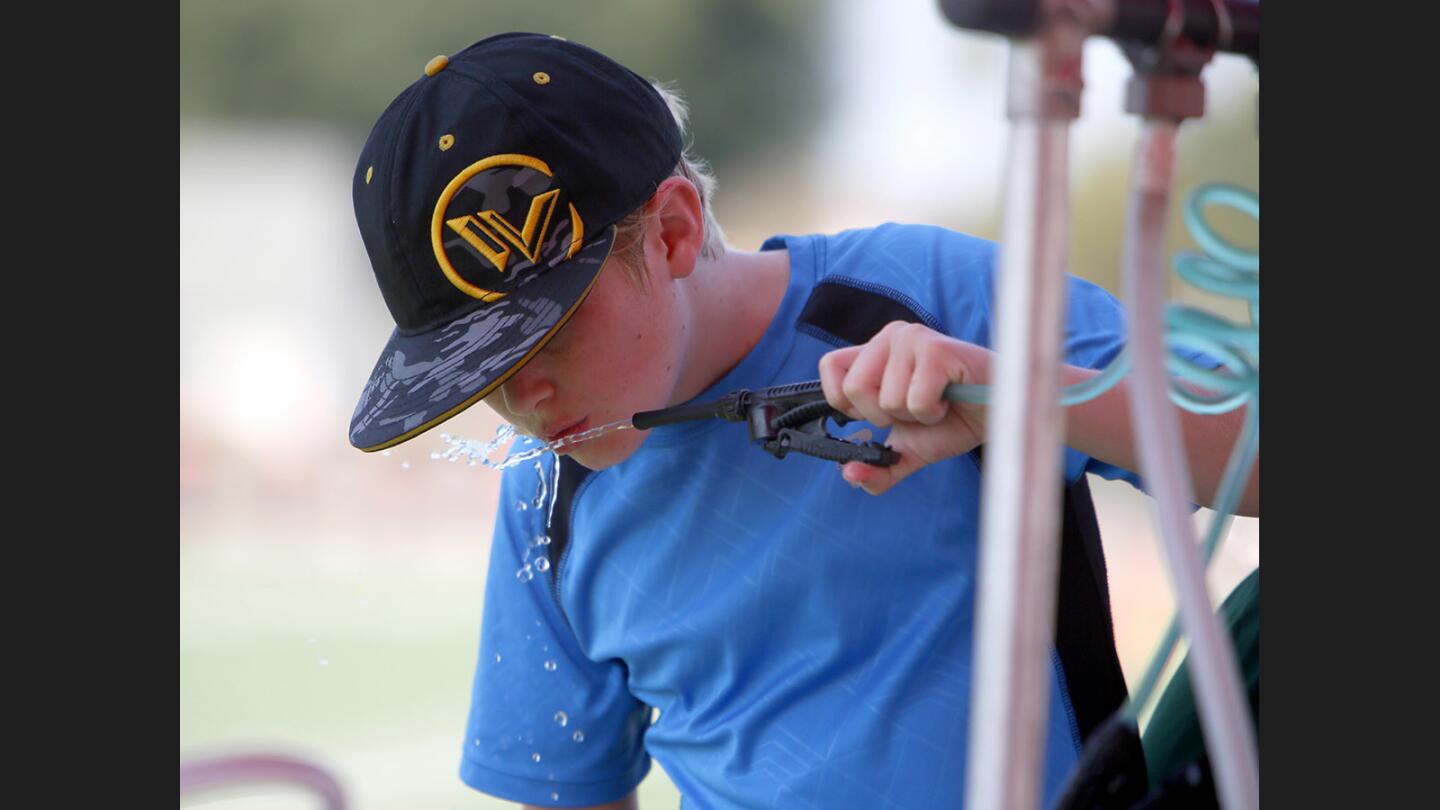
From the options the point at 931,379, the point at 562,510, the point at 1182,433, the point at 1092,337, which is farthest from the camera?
the point at 562,510

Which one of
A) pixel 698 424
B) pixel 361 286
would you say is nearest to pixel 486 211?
pixel 698 424

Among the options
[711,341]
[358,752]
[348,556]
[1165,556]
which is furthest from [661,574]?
[348,556]

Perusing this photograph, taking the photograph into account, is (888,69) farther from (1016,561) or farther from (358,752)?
(1016,561)

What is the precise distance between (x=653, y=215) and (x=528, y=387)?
0.52ft

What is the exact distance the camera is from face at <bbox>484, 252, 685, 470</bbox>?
1.04m

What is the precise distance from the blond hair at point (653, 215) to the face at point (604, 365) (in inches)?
0.4

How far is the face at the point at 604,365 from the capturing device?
3.43 feet

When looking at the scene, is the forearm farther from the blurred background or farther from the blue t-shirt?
the blurred background

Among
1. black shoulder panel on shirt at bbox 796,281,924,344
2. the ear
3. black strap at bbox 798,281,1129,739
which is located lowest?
black strap at bbox 798,281,1129,739

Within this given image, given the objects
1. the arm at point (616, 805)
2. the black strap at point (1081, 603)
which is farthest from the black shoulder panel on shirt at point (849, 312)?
the arm at point (616, 805)

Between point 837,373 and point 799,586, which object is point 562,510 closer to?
point 799,586

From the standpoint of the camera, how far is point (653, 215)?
1.07m

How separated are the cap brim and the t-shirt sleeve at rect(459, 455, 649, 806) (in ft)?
0.88

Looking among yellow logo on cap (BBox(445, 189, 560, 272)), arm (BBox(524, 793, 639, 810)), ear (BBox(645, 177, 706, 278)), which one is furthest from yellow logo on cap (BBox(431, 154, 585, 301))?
arm (BBox(524, 793, 639, 810))
